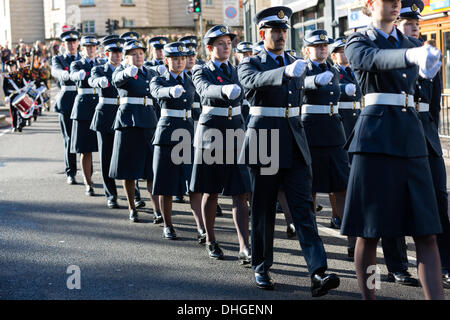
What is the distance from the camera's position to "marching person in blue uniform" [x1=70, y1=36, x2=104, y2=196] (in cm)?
999

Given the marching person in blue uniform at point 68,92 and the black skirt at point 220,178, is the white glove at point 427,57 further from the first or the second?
the marching person in blue uniform at point 68,92

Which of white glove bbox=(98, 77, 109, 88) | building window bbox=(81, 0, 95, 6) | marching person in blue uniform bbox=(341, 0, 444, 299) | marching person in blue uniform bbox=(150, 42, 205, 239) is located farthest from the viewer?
building window bbox=(81, 0, 95, 6)

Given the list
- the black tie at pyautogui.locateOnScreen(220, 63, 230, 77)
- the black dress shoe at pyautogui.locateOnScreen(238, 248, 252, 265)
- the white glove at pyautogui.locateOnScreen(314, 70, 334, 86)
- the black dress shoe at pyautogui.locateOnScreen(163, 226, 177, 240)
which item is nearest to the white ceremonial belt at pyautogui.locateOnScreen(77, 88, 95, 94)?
Answer: the black dress shoe at pyautogui.locateOnScreen(163, 226, 177, 240)

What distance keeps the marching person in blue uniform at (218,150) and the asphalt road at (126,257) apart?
348 millimetres

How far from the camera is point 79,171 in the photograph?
1212cm

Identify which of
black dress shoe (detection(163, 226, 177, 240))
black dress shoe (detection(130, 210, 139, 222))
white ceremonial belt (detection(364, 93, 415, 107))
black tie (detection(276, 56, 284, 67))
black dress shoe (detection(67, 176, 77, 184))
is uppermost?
black tie (detection(276, 56, 284, 67))

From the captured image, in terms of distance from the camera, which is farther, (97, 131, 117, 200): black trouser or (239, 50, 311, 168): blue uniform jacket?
(97, 131, 117, 200): black trouser

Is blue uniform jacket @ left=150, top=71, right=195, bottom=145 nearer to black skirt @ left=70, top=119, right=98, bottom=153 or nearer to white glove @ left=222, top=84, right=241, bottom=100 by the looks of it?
white glove @ left=222, top=84, right=241, bottom=100

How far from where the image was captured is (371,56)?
4.24m

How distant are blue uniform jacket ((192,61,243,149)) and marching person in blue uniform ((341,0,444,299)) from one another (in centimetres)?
196

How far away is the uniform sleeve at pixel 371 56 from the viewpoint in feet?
13.2

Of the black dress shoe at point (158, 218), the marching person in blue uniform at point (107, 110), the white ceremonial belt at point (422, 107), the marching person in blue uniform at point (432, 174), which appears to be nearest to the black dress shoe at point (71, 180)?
the marching person in blue uniform at point (107, 110)

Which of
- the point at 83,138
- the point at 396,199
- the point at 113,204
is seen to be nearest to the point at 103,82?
the point at 113,204

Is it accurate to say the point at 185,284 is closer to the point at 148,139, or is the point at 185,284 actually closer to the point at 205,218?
the point at 205,218
